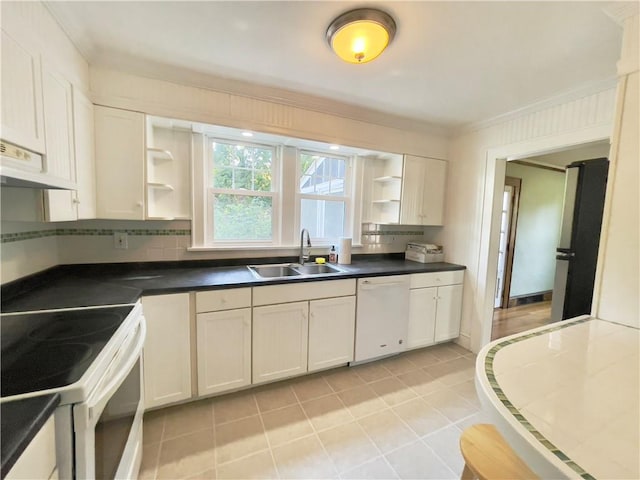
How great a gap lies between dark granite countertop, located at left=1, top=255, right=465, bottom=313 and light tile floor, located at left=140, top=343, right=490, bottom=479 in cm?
89

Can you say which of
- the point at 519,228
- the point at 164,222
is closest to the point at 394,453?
the point at 164,222

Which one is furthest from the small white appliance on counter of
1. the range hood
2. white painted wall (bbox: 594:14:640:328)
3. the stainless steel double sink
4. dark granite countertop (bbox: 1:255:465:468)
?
the range hood

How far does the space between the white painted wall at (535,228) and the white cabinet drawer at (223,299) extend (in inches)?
161

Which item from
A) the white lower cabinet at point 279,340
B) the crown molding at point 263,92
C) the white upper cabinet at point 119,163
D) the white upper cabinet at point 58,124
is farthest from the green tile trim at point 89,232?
the crown molding at point 263,92

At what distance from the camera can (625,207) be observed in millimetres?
1195

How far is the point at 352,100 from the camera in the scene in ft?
7.66

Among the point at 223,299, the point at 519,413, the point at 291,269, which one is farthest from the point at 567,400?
the point at 291,269

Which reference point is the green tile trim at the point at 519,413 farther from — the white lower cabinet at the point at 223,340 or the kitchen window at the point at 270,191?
the kitchen window at the point at 270,191

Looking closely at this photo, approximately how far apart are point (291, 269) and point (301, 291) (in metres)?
0.49

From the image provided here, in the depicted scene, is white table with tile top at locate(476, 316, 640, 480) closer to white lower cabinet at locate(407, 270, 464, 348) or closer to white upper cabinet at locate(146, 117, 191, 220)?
white lower cabinet at locate(407, 270, 464, 348)

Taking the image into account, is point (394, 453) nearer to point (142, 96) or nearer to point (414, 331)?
point (414, 331)

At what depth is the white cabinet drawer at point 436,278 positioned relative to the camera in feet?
8.70

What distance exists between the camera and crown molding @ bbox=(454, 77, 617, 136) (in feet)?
6.21

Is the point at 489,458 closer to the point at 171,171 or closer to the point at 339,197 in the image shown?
the point at 339,197
